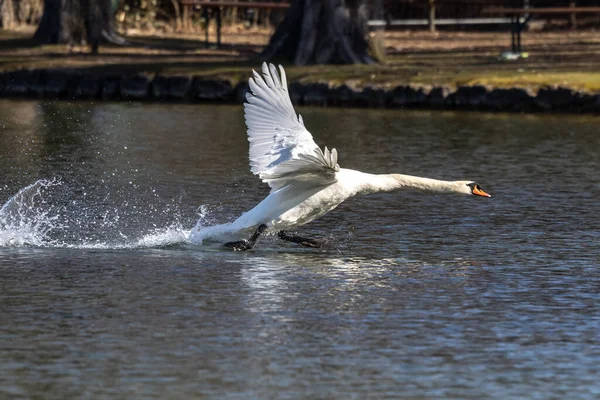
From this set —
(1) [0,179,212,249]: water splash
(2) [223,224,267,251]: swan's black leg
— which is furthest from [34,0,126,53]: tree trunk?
(2) [223,224,267,251]: swan's black leg

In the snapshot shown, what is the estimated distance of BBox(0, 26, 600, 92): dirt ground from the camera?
25391 millimetres

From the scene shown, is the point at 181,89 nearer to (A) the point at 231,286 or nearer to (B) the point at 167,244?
(B) the point at 167,244

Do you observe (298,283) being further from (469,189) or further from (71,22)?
(71,22)

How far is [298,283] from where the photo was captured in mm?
10344

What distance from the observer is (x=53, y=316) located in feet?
30.0

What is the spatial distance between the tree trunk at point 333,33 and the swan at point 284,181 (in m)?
16.8

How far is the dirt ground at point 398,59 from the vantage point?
83.3 ft

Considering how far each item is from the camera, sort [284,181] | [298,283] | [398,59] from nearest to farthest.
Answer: [298,283], [284,181], [398,59]

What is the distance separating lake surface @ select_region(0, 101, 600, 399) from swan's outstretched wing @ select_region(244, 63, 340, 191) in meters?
0.77

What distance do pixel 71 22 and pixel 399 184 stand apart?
2325 centimetres

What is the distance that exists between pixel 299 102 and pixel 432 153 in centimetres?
701

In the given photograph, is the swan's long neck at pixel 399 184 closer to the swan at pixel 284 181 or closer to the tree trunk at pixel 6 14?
the swan at pixel 284 181

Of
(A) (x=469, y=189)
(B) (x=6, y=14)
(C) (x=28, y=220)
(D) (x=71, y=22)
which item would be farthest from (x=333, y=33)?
(A) (x=469, y=189)

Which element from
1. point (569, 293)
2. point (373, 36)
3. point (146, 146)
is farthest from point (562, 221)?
point (373, 36)
